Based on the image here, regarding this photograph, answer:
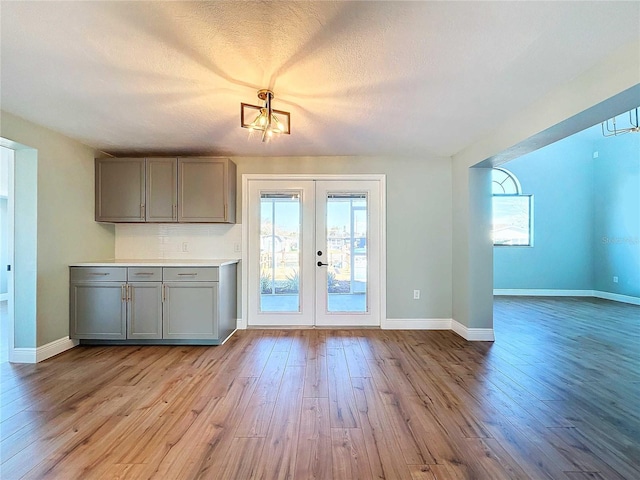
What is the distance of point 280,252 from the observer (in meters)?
4.08

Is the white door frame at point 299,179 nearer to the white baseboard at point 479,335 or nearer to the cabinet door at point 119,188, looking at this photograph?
the white baseboard at point 479,335

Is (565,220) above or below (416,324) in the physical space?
above

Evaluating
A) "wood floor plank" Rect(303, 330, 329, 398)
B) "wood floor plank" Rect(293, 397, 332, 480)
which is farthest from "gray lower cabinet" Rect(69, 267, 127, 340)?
"wood floor plank" Rect(293, 397, 332, 480)

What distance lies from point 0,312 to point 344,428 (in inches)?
237

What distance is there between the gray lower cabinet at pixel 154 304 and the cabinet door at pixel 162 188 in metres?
0.73

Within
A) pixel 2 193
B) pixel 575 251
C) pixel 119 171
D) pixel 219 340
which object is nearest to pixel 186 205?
pixel 119 171

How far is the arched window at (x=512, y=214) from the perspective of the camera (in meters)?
6.73

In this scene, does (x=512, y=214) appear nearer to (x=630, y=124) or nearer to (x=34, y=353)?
(x=630, y=124)

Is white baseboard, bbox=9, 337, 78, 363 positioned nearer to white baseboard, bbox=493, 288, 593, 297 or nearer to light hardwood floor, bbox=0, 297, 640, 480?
light hardwood floor, bbox=0, 297, 640, 480

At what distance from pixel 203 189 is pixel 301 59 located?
2312 millimetres

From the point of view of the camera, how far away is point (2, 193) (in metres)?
5.63

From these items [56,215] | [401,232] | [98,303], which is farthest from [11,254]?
[401,232]

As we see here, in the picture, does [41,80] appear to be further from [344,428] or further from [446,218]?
[446,218]

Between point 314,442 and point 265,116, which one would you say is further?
point 265,116
